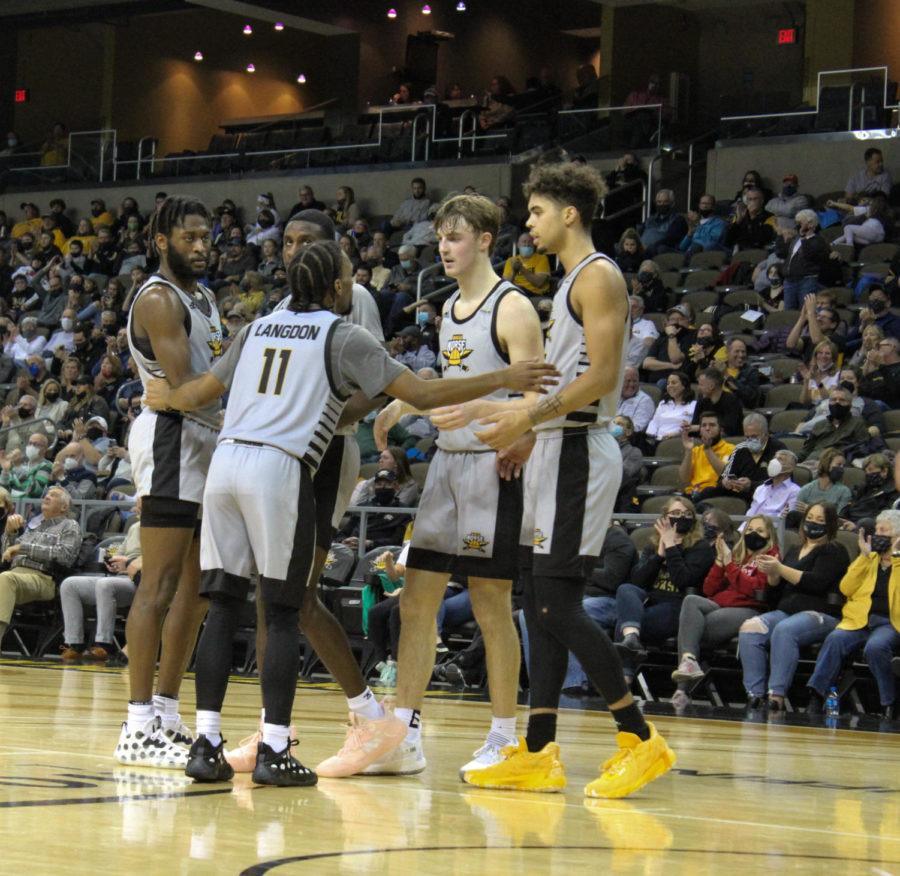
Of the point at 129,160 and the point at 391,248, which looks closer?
the point at 391,248

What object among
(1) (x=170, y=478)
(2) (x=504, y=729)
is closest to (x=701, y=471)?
(2) (x=504, y=729)

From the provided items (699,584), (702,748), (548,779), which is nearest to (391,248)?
(699,584)

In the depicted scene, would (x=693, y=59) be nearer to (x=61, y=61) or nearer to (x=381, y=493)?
(x=61, y=61)

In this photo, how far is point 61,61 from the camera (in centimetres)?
2889

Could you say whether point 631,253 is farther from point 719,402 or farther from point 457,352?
point 457,352

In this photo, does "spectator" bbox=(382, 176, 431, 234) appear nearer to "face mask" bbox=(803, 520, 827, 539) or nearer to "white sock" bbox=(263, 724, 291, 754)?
"face mask" bbox=(803, 520, 827, 539)

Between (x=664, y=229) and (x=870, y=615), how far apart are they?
8.38 m

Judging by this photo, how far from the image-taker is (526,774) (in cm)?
438

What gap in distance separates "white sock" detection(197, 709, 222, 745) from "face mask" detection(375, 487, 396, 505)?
701 centimetres

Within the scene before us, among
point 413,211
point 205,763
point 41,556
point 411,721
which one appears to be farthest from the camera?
point 413,211

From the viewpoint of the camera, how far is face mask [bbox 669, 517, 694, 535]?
9344 mm

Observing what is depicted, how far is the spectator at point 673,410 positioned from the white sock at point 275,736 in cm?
824

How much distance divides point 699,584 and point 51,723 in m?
4.89

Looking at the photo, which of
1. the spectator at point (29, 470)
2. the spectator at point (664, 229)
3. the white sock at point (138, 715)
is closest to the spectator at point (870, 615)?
the white sock at point (138, 715)
